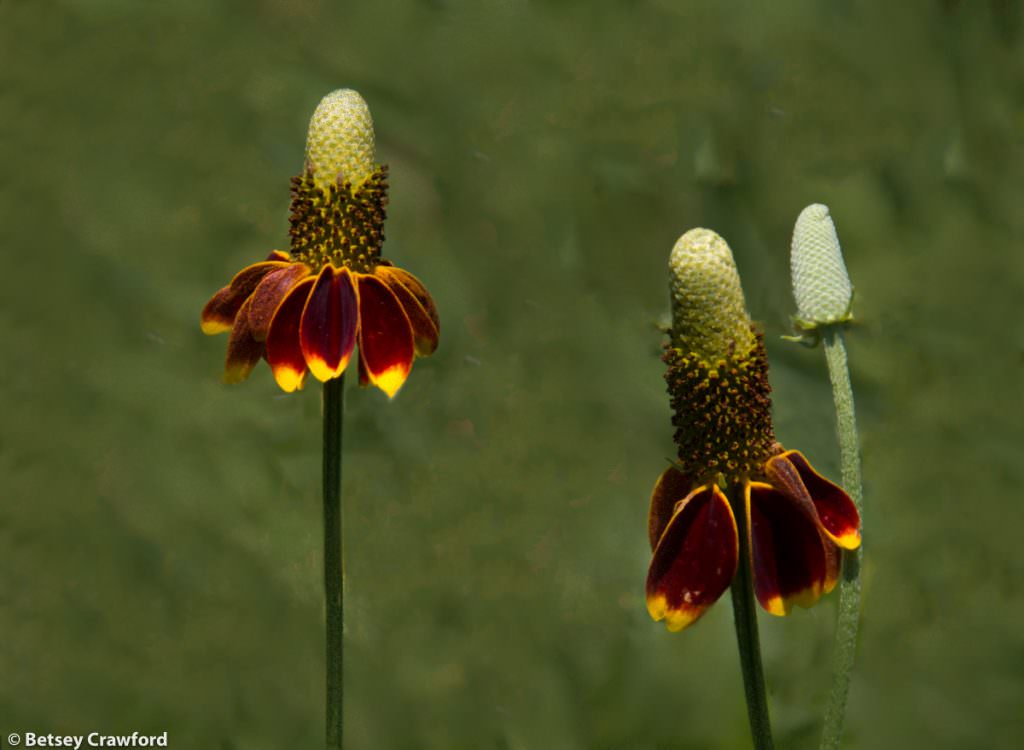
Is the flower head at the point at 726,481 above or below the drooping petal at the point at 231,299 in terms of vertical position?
below

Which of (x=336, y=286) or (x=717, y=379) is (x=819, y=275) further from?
(x=336, y=286)

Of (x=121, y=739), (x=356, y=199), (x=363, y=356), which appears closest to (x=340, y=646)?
(x=363, y=356)

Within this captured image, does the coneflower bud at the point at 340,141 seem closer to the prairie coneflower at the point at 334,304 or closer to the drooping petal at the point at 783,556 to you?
the prairie coneflower at the point at 334,304

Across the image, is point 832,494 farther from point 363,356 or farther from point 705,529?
point 363,356

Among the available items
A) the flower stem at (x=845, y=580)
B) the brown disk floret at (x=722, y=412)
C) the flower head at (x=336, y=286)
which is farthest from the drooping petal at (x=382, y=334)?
the flower stem at (x=845, y=580)

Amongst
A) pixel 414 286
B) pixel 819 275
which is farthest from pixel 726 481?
pixel 414 286
